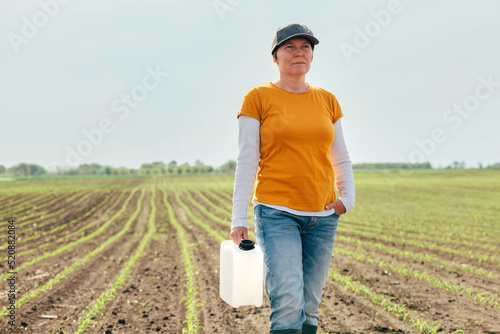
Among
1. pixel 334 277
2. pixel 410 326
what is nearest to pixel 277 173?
pixel 410 326

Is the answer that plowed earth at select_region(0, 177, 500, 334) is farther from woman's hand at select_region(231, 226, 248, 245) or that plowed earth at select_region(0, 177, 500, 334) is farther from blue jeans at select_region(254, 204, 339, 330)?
woman's hand at select_region(231, 226, 248, 245)

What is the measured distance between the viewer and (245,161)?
7.79 ft

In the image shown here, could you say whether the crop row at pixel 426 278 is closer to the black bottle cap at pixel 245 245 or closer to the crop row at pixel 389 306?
the crop row at pixel 389 306

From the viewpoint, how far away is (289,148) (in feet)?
7.68

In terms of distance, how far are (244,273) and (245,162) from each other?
68cm

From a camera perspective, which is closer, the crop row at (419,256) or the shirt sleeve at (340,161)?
the shirt sleeve at (340,161)

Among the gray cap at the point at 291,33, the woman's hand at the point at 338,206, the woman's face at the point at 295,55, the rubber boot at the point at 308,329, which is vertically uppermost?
the gray cap at the point at 291,33

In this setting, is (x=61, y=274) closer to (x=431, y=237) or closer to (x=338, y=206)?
(x=338, y=206)

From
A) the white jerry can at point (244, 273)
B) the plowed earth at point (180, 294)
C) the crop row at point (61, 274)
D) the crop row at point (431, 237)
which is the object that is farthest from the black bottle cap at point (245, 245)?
the crop row at point (431, 237)

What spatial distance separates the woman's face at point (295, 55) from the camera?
2.42m

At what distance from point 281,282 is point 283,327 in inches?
9.7

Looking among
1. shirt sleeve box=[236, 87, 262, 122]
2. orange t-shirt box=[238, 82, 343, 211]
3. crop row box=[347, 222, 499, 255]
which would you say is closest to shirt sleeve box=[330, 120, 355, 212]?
orange t-shirt box=[238, 82, 343, 211]

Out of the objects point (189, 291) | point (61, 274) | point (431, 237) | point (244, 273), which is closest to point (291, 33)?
point (244, 273)

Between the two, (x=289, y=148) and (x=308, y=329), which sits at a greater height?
(x=289, y=148)
